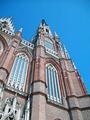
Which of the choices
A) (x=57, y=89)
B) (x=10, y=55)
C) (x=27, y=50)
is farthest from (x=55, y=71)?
(x=10, y=55)

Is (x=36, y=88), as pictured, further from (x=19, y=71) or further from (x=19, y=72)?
(x=19, y=71)

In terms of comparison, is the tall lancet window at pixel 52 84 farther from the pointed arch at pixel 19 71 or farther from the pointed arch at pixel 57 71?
the pointed arch at pixel 19 71

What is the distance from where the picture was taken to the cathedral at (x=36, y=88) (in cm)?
1060

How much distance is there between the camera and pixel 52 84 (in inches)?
624

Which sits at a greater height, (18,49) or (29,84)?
(18,49)

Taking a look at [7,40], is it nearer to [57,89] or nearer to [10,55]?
[10,55]

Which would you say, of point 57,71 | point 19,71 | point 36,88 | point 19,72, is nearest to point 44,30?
point 57,71

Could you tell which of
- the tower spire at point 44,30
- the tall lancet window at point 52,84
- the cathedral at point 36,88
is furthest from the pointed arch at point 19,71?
the tower spire at point 44,30

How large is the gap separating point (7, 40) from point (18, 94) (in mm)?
9308

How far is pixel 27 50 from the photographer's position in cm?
1938

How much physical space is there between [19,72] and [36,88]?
3.50 metres

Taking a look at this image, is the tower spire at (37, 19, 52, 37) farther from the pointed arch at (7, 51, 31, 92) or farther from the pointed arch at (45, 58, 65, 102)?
the pointed arch at (7, 51, 31, 92)

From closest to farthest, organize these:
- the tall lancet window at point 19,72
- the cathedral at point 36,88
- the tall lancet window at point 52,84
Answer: the cathedral at point 36,88
the tall lancet window at point 19,72
the tall lancet window at point 52,84

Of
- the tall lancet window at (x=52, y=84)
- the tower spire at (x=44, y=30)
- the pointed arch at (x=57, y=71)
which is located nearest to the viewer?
the tall lancet window at (x=52, y=84)
